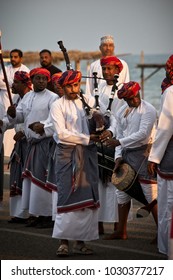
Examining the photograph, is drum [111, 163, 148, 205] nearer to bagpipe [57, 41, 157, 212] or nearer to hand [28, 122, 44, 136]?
bagpipe [57, 41, 157, 212]

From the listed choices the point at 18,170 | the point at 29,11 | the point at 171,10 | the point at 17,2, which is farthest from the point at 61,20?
the point at 18,170

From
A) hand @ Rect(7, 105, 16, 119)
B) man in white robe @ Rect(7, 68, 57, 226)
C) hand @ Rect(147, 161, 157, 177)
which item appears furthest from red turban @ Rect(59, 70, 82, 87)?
hand @ Rect(7, 105, 16, 119)

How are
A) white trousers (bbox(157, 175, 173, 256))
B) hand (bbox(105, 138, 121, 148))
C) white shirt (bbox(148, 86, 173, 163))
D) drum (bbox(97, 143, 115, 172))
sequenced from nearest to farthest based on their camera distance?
1. white shirt (bbox(148, 86, 173, 163))
2. white trousers (bbox(157, 175, 173, 256))
3. hand (bbox(105, 138, 121, 148))
4. drum (bbox(97, 143, 115, 172))

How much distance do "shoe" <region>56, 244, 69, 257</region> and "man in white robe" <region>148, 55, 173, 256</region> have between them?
97 centimetres

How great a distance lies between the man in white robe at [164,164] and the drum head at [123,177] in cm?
108

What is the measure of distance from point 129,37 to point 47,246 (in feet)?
402

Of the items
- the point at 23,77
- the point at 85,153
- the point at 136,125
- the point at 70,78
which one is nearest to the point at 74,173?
the point at 85,153

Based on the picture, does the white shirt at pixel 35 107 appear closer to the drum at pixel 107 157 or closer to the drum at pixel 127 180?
the drum at pixel 107 157

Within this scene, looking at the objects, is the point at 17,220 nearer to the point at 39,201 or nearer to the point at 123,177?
the point at 39,201

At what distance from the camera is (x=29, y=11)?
440 ft

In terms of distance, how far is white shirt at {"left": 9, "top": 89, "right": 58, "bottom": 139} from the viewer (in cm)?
1622

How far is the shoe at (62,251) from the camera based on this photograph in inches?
534

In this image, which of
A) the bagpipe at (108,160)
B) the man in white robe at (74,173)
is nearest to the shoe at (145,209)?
the bagpipe at (108,160)

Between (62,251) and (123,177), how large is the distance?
141 centimetres
